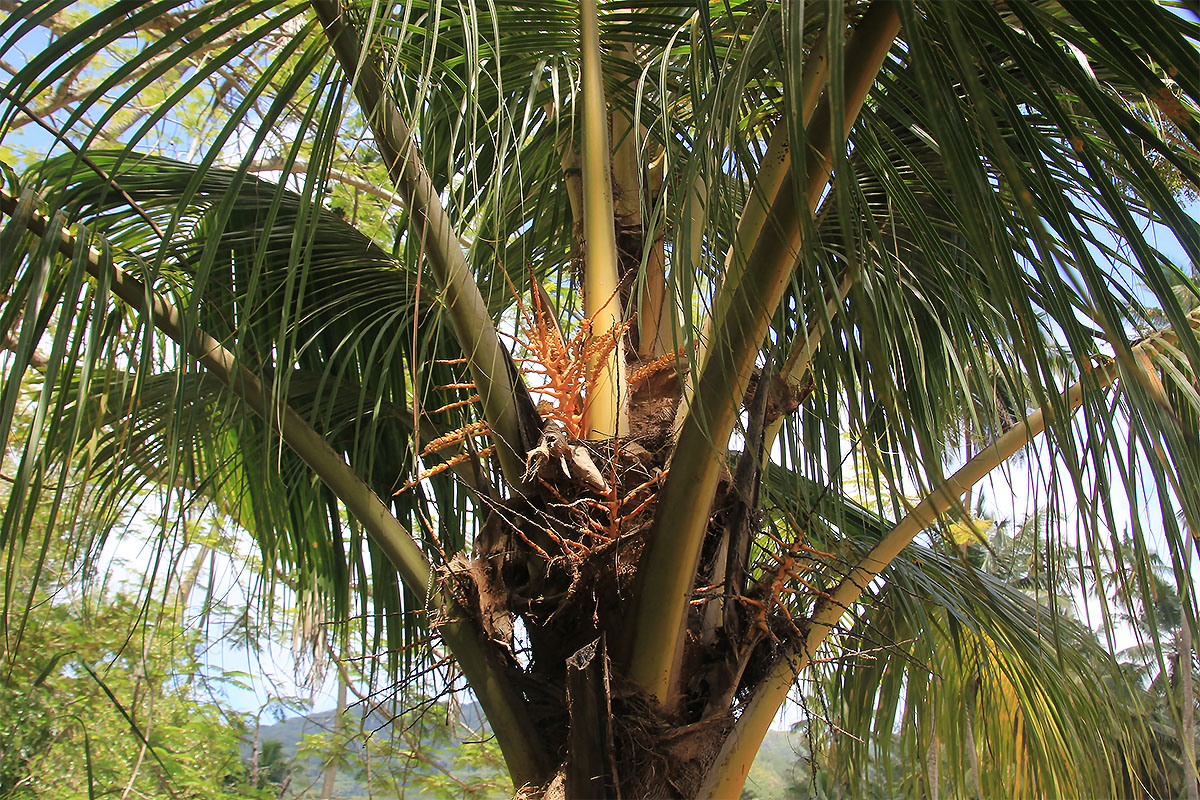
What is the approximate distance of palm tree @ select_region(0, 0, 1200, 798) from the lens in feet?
2.80

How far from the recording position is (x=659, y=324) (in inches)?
69.6

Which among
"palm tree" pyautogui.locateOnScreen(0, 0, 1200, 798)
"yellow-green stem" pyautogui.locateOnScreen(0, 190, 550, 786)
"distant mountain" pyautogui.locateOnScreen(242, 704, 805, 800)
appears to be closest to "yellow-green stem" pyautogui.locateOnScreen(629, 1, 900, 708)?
"palm tree" pyautogui.locateOnScreen(0, 0, 1200, 798)

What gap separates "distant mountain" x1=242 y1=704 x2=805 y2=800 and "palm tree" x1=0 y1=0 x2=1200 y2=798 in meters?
0.41

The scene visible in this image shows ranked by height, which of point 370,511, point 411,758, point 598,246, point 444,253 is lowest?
point 411,758

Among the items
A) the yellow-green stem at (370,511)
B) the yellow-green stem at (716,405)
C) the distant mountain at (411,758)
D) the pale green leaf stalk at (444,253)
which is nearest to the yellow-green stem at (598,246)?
the pale green leaf stalk at (444,253)

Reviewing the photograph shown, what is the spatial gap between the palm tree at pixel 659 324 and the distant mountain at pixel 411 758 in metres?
0.41

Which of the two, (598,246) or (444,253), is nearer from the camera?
(444,253)

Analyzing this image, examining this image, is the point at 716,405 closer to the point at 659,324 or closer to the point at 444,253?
the point at 444,253

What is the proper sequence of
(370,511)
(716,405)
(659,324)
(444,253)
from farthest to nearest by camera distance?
(659,324) → (370,511) → (444,253) → (716,405)

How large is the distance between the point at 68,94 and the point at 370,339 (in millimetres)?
3562

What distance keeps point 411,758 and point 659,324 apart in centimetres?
102

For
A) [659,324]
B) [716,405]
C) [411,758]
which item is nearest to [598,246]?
[659,324]

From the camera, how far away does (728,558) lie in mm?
1484

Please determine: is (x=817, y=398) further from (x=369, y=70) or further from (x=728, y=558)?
(x=369, y=70)
